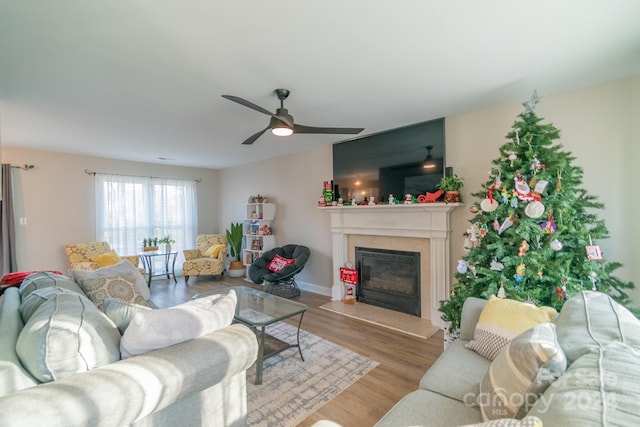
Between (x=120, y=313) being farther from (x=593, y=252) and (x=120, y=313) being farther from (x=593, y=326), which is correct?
(x=593, y=252)

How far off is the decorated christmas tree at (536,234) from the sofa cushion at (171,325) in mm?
1886

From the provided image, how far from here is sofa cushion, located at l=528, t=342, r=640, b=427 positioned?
0.64 metres

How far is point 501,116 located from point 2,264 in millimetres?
7128

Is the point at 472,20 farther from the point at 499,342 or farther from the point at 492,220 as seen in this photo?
the point at 499,342

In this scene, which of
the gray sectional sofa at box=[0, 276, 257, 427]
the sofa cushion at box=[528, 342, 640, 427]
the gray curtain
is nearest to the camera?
the sofa cushion at box=[528, 342, 640, 427]

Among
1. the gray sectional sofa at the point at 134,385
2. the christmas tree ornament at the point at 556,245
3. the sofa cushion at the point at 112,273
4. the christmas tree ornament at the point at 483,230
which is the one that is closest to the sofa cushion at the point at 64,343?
the gray sectional sofa at the point at 134,385

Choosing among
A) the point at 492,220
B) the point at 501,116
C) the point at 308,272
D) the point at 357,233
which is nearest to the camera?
the point at 492,220

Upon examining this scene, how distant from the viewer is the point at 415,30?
1.74 meters

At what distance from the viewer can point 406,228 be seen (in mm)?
3646

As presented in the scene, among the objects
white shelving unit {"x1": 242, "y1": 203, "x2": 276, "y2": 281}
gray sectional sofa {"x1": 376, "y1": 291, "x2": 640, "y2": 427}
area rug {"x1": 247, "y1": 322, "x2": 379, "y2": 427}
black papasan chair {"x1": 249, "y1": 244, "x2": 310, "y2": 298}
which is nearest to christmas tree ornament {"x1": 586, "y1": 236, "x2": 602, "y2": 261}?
gray sectional sofa {"x1": 376, "y1": 291, "x2": 640, "y2": 427}

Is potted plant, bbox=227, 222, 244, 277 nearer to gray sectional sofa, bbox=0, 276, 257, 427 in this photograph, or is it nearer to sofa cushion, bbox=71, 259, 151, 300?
sofa cushion, bbox=71, 259, 151, 300

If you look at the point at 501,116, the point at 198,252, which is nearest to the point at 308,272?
the point at 198,252

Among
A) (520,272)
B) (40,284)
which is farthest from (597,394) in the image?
(40,284)

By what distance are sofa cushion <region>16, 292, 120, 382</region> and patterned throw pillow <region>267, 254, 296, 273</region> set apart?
3.32 metres
